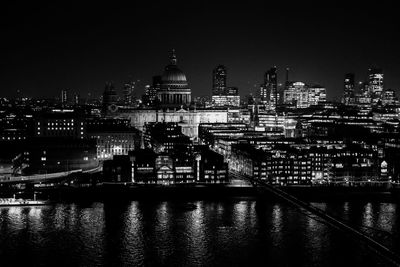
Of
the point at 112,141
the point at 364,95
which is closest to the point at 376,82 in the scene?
the point at 364,95

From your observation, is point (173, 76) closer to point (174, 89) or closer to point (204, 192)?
point (174, 89)

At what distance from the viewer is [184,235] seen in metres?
12.5

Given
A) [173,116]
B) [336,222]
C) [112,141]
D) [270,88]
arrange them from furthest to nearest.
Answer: [270,88] → [173,116] → [112,141] → [336,222]

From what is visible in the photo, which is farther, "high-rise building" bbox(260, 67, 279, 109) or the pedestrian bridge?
"high-rise building" bbox(260, 67, 279, 109)

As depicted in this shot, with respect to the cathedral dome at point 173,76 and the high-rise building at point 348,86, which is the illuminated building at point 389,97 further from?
the cathedral dome at point 173,76

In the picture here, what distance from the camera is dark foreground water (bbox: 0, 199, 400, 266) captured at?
36.3 ft

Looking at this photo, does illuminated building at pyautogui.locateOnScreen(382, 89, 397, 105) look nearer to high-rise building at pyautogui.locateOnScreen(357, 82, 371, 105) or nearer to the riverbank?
high-rise building at pyautogui.locateOnScreen(357, 82, 371, 105)

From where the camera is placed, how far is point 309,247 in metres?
11.8

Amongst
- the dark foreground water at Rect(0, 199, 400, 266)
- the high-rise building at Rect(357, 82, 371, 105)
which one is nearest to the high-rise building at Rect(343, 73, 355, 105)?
the high-rise building at Rect(357, 82, 371, 105)

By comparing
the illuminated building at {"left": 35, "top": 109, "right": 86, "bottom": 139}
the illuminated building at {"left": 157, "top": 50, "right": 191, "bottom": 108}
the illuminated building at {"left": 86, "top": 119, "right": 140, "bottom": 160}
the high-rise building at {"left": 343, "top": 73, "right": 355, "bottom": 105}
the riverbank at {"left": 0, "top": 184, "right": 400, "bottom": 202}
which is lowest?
the riverbank at {"left": 0, "top": 184, "right": 400, "bottom": 202}

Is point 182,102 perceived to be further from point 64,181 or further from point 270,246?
point 270,246

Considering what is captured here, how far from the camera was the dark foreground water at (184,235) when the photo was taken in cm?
1105

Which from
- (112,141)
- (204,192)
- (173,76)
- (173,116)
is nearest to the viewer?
(204,192)

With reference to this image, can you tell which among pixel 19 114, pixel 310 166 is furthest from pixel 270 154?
pixel 19 114
